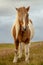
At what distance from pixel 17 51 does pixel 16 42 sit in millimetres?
704

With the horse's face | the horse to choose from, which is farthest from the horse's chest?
the horse's face

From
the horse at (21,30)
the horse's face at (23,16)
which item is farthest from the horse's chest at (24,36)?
the horse's face at (23,16)

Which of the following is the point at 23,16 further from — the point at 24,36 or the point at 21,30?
the point at 24,36

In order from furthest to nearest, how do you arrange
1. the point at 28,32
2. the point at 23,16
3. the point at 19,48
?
1. the point at 19,48
2. the point at 28,32
3. the point at 23,16

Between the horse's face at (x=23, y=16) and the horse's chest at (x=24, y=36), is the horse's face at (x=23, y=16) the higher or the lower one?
the higher one

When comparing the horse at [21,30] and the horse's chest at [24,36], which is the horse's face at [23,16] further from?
the horse's chest at [24,36]

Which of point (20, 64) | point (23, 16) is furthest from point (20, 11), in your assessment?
point (20, 64)

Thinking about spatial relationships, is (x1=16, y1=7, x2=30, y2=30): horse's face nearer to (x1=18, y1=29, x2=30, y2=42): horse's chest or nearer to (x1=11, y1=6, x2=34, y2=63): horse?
(x1=11, y1=6, x2=34, y2=63): horse

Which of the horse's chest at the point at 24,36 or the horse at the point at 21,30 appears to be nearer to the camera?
the horse at the point at 21,30

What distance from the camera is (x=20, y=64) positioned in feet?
45.4

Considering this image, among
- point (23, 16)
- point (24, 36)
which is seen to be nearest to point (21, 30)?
point (24, 36)

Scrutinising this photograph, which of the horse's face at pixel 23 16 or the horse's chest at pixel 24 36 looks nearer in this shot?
the horse's face at pixel 23 16

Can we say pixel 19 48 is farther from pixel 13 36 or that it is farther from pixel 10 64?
pixel 10 64

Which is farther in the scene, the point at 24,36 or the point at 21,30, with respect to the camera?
the point at 24,36
